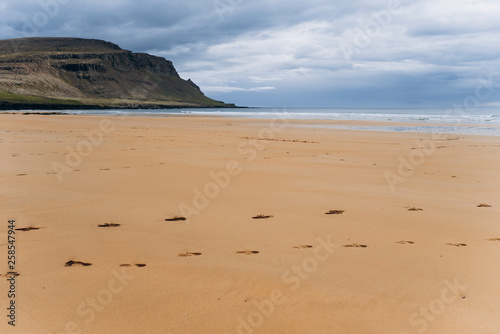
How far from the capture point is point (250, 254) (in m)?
4.17

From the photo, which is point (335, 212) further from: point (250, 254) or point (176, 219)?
point (176, 219)

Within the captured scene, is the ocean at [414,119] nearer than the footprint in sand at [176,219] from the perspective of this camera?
No

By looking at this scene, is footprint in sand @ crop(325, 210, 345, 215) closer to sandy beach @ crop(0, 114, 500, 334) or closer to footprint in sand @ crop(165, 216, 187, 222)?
sandy beach @ crop(0, 114, 500, 334)

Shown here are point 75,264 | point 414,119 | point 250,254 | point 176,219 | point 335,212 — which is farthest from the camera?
point 414,119

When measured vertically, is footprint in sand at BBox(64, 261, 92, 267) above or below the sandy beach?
below

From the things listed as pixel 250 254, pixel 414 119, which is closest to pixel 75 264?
pixel 250 254

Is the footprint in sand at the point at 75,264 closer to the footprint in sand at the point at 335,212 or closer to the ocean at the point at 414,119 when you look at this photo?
the footprint in sand at the point at 335,212

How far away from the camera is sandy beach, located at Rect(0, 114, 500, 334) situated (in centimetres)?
293

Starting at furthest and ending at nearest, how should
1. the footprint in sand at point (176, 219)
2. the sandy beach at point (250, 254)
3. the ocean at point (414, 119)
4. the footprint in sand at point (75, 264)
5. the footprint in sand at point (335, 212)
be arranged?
the ocean at point (414, 119), the footprint in sand at point (335, 212), the footprint in sand at point (176, 219), the footprint in sand at point (75, 264), the sandy beach at point (250, 254)

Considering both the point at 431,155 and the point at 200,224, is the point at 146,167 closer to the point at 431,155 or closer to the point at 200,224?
the point at 200,224

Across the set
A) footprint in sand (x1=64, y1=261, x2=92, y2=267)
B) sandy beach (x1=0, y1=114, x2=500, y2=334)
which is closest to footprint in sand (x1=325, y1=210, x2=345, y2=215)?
sandy beach (x1=0, y1=114, x2=500, y2=334)

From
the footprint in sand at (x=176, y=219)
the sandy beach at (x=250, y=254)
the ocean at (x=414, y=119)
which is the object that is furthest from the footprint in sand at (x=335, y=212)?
the ocean at (x=414, y=119)

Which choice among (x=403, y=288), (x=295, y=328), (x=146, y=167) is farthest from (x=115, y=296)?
(x=146, y=167)

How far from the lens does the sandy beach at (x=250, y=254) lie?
2.93m
